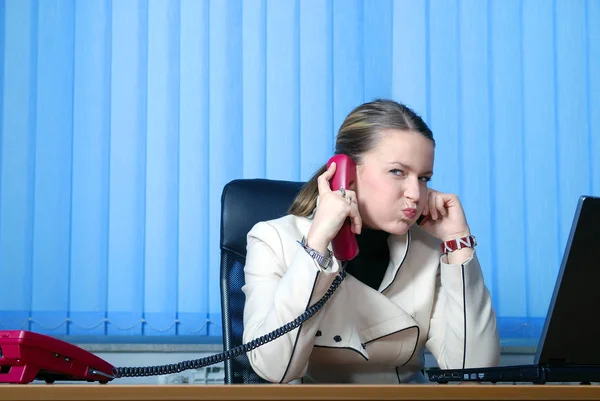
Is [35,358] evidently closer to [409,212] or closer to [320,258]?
[320,258]

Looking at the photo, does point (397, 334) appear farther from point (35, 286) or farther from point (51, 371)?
point (35, 286)

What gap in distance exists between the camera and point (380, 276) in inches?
63.4

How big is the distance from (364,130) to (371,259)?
0.95 ft

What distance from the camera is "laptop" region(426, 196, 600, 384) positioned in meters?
0.94

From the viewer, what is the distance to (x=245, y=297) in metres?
1.61

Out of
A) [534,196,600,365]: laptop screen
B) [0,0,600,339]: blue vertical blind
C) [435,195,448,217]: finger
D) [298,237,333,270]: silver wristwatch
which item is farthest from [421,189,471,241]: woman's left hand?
[0,0,600,339]: blue vertical blind

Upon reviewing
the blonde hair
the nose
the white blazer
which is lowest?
the white blazer

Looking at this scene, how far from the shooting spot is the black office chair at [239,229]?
1.57m

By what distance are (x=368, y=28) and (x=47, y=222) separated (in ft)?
3.83

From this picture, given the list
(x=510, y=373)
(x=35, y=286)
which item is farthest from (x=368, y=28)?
(x=510, y=373)

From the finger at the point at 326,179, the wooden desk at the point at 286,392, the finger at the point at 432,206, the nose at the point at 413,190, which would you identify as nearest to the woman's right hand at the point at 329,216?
the finger at the point at 326,179

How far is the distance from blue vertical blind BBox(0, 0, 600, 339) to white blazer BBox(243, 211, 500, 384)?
28.1 inches

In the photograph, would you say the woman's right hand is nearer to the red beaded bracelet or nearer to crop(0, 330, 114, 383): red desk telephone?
the red beaded bracelet

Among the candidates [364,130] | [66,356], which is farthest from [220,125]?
[66,356]
